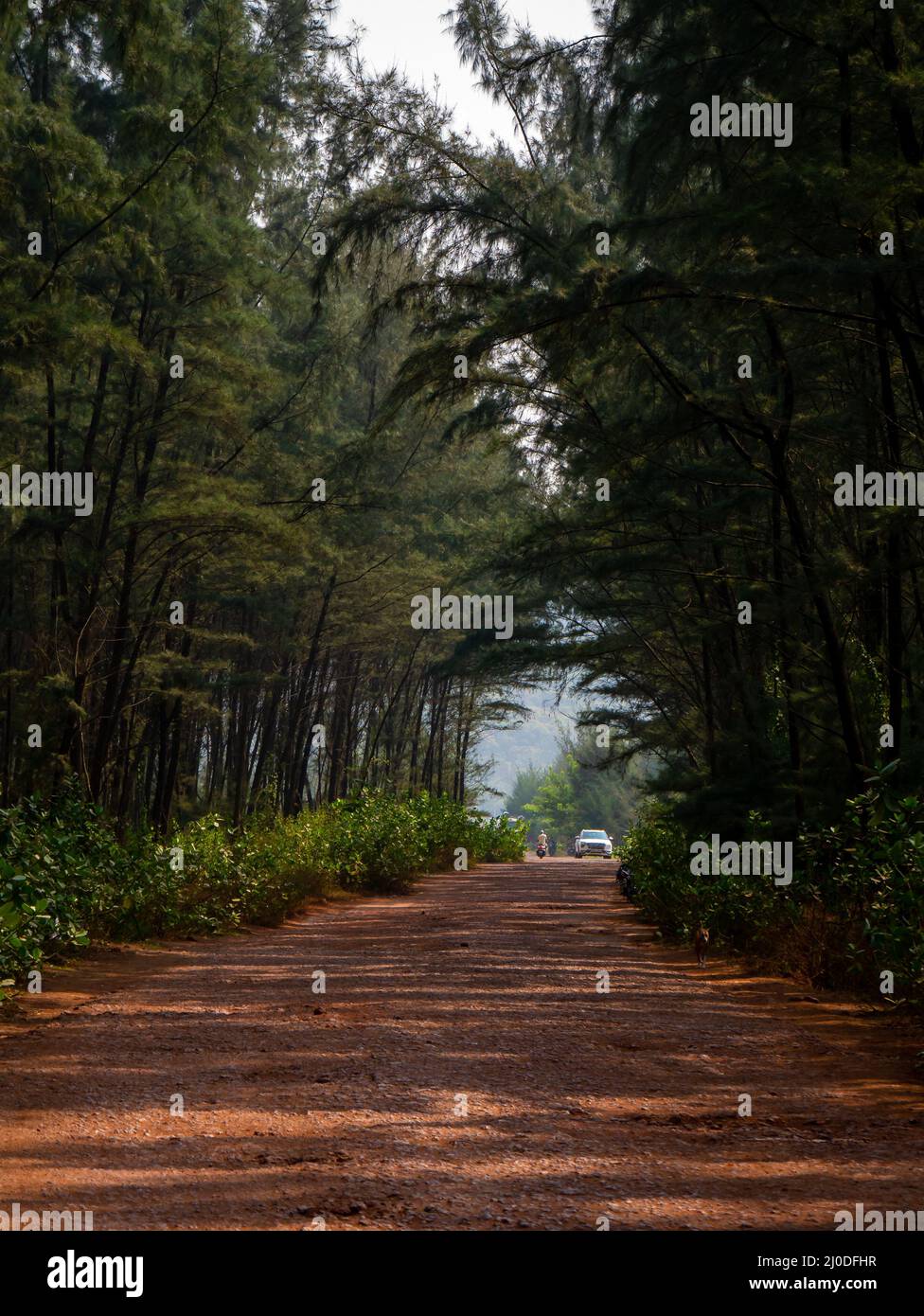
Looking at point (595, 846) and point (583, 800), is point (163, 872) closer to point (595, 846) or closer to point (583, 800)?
point (595, 846)

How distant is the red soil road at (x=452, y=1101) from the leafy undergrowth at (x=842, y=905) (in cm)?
32

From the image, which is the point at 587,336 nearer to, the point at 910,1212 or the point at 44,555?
the point at 910,1212

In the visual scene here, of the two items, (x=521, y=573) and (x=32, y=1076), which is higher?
(x=521, y=573)

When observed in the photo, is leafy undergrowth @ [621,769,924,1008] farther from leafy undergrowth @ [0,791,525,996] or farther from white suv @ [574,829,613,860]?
white suv @ [574,829,613,860]

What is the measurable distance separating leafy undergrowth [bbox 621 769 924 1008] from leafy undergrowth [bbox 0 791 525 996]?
168 inches

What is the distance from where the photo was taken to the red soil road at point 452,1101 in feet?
10.4

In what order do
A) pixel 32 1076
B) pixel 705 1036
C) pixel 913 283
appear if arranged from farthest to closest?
pixel 913 283 < pixel 705 1036 < pixel 32 1076

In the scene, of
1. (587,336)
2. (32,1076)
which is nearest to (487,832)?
(587,336)

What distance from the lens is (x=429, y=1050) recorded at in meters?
5.28

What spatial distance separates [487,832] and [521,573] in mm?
20616

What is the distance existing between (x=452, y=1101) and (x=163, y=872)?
6.43 m

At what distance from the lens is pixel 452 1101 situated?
4.33m

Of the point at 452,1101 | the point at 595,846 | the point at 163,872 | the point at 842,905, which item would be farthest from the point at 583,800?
the point at 452,1101

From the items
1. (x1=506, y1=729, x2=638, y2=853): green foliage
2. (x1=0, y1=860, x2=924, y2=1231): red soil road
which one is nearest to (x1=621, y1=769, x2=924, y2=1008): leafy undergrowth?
(x1=0, y1=860, x2=924, y2=1231): red soil road
